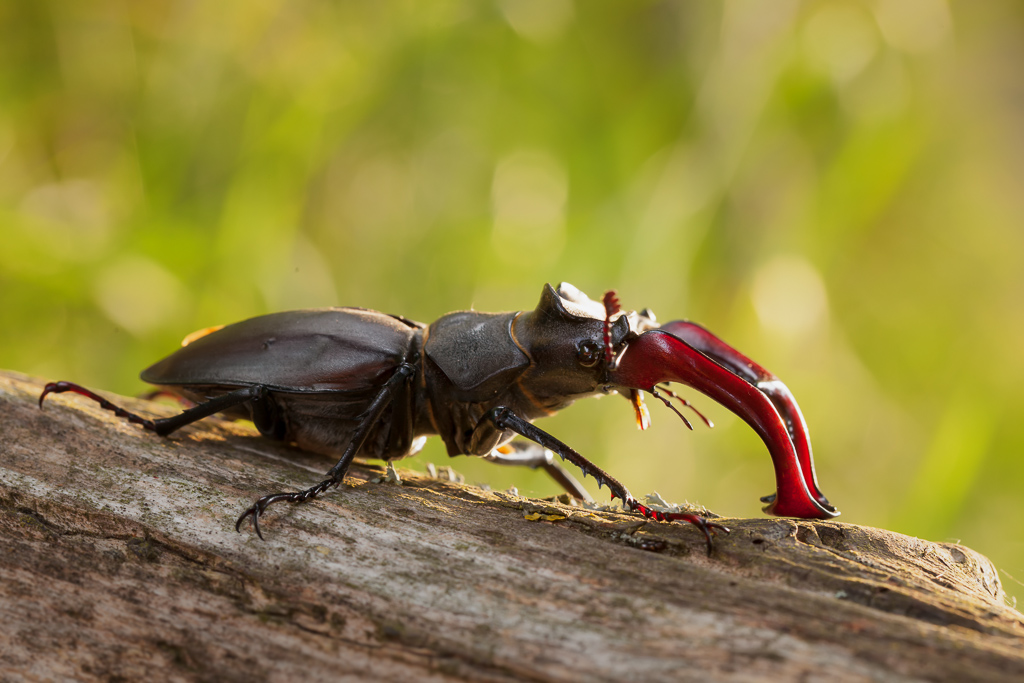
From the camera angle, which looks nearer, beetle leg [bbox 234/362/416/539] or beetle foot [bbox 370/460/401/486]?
beetle leg [bbox 234/362/416/539]

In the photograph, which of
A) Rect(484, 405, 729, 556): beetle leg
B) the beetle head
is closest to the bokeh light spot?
the beetle head

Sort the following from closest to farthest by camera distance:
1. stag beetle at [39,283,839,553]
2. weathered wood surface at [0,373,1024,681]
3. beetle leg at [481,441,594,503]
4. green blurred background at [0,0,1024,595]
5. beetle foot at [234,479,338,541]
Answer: weathered wood surface at [0,373,1024,681], beetle foot at [234,479,338,541], stag beetle at [39,283,839,553], beetle leg at [481,441,594,503], green blurred background at [0,0,1024,595]

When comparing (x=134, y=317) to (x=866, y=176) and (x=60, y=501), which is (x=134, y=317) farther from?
(x=866, y=176)

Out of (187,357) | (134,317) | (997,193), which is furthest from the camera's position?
(997,193)

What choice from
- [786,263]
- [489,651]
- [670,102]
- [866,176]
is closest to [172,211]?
[670,102]

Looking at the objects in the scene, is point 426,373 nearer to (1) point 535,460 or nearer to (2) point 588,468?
(1) point 535,460

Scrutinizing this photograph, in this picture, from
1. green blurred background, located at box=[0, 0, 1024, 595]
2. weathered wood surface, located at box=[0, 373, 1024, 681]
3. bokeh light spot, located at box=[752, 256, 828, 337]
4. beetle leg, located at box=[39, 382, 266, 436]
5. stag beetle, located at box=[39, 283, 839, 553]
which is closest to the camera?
weathered wood surface, located at box=[0, 373, 1024, 681]

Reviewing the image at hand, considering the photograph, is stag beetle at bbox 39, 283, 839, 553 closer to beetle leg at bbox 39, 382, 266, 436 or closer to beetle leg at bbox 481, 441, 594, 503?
beetle leg at bbox 39, 382, 266, 436
